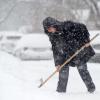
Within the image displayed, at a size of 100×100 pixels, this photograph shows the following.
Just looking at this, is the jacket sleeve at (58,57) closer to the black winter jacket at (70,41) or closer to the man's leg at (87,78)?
the black winter jacket at (70,41)

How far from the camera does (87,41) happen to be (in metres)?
9.73

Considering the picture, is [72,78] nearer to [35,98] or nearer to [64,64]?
[64,64]

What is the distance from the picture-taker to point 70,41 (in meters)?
9.77

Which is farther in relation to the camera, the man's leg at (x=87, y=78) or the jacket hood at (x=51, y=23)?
the man's leg at (x=87, y=78)

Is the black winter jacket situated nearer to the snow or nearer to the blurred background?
the blurred background

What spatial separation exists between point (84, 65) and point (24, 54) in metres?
8.96

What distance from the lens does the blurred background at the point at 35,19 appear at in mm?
18641

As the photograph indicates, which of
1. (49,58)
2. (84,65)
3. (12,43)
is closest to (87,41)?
(84,65)

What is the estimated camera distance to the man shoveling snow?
9.66m

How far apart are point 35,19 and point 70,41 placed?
1192 inches

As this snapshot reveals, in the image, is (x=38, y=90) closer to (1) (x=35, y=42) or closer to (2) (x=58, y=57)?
(2) (x=58, y=57)

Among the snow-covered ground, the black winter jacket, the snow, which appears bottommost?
the snow

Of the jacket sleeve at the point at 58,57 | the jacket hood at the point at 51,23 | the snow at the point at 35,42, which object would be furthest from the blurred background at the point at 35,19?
the jacket hood at the point at 51,23

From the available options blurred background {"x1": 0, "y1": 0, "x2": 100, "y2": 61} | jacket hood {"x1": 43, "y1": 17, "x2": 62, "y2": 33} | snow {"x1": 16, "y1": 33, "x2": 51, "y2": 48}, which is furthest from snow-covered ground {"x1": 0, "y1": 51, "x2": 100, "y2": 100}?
snow {"x1": 16, "y1": 33, "x2": 51, "y2": 48}
